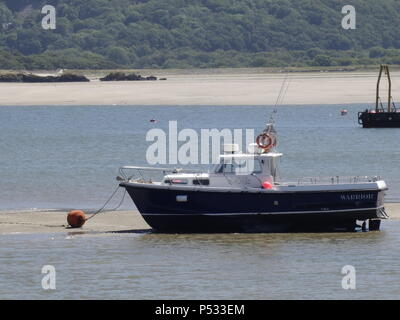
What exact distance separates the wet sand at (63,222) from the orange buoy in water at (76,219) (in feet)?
0.54

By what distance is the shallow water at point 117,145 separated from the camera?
4638 cm

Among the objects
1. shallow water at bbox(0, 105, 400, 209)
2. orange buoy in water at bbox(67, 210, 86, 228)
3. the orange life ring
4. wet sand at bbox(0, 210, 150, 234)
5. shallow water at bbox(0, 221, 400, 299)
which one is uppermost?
the orange life ring

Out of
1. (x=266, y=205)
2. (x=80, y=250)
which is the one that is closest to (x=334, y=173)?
(x=266, y=205)

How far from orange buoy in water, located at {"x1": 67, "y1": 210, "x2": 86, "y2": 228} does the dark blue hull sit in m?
2.25

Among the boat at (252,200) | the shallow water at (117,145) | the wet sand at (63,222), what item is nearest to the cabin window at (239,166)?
the boat at (252,200)

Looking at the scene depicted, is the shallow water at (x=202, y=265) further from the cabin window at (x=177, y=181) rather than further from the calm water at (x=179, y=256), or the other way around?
the cabin window at (x=177, y=181)

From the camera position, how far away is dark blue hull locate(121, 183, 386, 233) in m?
34.3

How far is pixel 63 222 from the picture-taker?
37.8 meters

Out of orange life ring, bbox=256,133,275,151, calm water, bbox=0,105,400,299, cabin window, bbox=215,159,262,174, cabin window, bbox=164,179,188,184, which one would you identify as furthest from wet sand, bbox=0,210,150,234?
orange life ring, bbox=256,133,275,151

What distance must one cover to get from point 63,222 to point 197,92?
75.9 metres

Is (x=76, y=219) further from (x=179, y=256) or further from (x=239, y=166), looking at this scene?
(x=179, y=256)

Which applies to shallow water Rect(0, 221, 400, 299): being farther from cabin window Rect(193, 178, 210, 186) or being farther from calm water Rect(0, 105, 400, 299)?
cabin window Rect(193, 178, 210, 186)

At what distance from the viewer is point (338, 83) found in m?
122

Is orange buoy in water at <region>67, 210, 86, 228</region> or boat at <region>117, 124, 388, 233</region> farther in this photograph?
orange buoy in water at <region>67, 210, 86, 228</region>
